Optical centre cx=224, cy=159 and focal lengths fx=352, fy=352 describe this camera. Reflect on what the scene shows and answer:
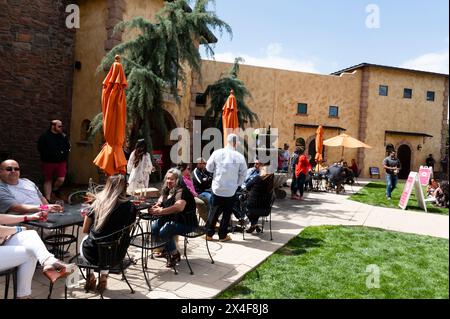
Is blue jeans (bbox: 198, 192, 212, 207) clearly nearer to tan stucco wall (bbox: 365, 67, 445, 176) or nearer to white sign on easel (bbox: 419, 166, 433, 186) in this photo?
white sign on easel (bbox: 419, 166, 433, 186)

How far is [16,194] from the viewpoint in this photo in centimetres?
418

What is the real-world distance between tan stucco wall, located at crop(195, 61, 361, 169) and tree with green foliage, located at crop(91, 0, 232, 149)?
31.9ft

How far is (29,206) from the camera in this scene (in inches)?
157

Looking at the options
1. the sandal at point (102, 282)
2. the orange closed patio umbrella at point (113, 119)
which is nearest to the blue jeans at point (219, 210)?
the orange closed patio umbrella at point (113, 119)

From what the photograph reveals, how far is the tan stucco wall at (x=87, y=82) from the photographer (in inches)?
433

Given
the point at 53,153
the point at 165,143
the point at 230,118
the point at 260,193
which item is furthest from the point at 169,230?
the point at 165,143

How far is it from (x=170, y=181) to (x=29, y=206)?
64.1 inches

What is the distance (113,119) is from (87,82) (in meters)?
6.75

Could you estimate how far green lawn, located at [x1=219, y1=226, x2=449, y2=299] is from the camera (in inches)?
159

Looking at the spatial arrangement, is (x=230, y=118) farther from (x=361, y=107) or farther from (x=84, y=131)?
(x=361, y=107)

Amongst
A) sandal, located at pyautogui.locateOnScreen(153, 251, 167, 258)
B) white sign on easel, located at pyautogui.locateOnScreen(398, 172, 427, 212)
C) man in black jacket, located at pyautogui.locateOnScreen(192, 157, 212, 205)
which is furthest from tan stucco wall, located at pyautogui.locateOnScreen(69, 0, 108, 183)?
white sign on easel, located at pyautogui.locateOnScreen(398, 172, 427, 212)
